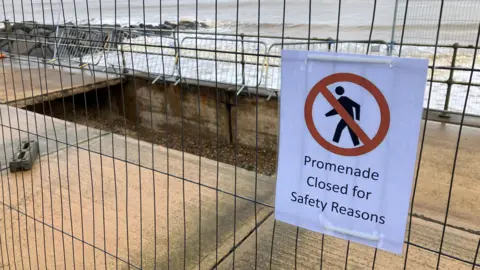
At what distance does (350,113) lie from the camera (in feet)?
4.59

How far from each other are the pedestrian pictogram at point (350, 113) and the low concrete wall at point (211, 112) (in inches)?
206

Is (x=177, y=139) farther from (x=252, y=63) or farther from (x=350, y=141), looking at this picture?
(x=350, y=141)

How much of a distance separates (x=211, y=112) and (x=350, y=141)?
6.70 meters

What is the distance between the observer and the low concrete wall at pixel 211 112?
7.34m

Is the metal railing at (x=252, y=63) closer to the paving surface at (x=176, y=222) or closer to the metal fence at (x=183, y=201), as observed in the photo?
the metal fence at (x=183, y=201)

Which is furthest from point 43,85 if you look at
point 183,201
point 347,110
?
point 347,110

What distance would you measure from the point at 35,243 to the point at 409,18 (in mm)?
9063

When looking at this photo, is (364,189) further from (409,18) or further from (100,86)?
(409,18)

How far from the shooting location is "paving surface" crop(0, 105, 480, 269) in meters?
2.77

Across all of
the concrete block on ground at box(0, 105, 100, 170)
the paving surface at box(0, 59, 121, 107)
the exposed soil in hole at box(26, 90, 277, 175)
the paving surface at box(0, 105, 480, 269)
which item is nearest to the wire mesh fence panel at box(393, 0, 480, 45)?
the exposed soil in hole at box(26, 90, 277, 175)

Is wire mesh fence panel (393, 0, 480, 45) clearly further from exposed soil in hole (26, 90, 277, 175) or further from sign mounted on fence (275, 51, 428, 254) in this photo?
sign mounted on fence (275, 51, 428, 254)

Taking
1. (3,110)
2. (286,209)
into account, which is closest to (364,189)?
(286,209)

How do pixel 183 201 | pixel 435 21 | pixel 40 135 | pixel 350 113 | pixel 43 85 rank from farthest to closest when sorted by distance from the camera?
1. pixel 435 21
2. pixel 43 85
3. pixel 40 135
4. pixel 183 201
5. pixel 350 113

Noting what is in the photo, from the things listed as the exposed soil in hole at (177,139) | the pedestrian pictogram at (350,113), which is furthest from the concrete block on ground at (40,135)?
the pedestrian pictogram at (350,113)
